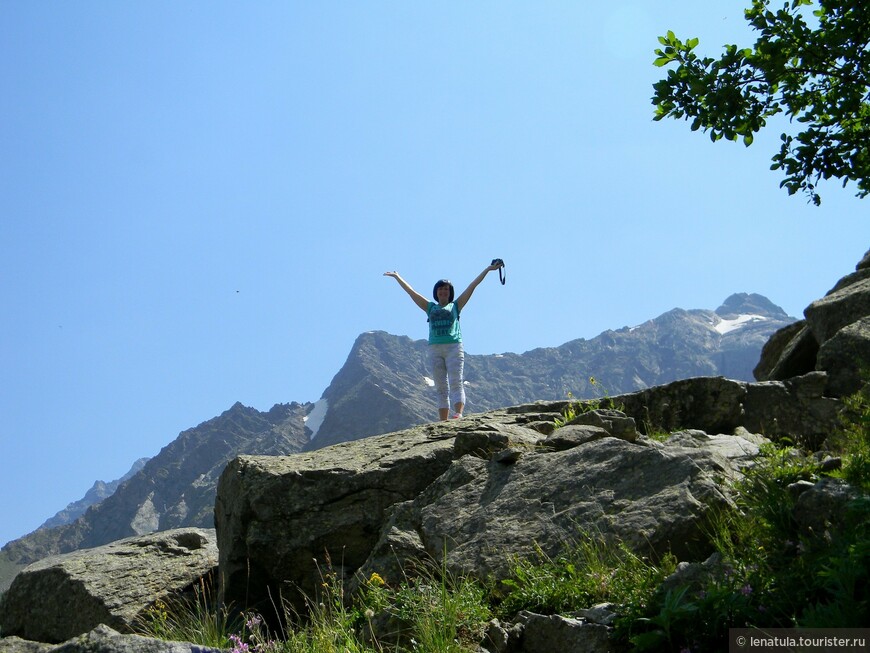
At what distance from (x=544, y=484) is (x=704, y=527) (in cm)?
212

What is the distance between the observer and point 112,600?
1246 centimetres

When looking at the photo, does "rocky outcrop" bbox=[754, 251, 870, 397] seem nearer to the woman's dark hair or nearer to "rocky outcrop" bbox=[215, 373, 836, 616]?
"rocky outcrop" bbox=[215, 373, 836, 616]

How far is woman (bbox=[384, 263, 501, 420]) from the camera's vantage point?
16.6 meters

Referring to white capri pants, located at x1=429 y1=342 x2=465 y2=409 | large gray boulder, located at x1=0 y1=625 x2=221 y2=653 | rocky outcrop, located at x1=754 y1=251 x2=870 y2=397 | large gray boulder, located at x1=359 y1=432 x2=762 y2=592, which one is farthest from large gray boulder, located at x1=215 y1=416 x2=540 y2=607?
rocky outcrop, located at x1=754 y1=251 x2=870 y2=397

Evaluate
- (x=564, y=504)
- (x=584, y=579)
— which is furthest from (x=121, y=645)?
(x=564, y=504)

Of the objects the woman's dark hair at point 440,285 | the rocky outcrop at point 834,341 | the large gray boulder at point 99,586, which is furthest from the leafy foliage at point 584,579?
the woman's dark hair at point 440,285

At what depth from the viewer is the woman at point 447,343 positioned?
54.5 ft

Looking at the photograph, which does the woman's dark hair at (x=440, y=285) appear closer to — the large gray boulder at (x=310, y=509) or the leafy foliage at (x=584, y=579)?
the large gray boulder at (x=310, y=509)

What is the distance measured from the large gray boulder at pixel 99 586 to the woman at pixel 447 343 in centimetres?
531

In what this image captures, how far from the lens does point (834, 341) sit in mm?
13445

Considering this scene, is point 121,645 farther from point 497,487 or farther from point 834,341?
point 834,341

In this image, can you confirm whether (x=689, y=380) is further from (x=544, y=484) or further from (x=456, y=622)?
(x=456, y=622)

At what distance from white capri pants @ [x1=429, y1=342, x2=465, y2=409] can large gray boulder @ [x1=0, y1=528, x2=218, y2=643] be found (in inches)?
205

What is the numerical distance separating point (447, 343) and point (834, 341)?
278 inches
